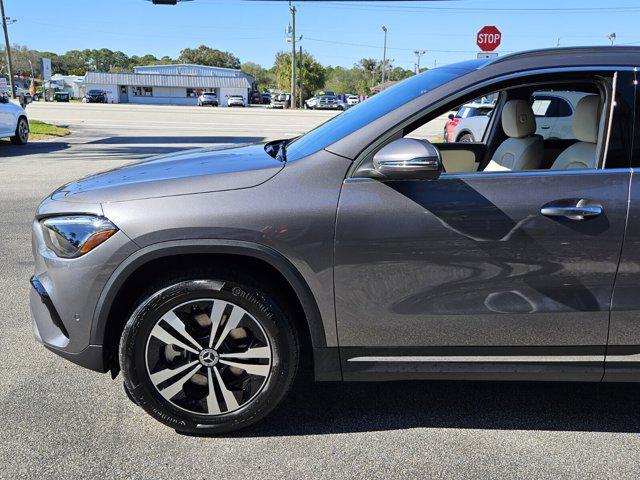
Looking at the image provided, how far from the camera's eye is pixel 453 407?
310 cm

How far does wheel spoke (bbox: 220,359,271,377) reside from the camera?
8.90 feet

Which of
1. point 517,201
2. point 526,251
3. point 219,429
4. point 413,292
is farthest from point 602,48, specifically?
point 219,429

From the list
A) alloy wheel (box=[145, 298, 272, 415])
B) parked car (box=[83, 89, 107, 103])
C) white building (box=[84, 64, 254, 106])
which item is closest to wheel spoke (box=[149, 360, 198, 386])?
Result: alloy wheel (box=[145, 298, 272, 415])

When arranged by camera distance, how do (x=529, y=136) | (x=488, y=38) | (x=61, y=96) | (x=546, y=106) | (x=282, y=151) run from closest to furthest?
1. (x=282, y=151)
2. (x=529, y=136)
3. (x=546, y=106)
4. (x=488, y=38)
5. (x=61, y=96)

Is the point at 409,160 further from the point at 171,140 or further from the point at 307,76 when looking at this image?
the point at 307,76

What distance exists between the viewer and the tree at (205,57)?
450 ft

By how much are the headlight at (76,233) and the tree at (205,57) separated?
141376 millimetres

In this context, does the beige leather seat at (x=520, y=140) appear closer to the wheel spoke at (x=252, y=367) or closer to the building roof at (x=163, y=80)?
the wheel spoke at (x=252, y=367)

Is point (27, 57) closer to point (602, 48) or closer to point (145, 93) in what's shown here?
point (145, 93)

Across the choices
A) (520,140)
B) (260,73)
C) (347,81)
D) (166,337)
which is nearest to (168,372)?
(166,337)

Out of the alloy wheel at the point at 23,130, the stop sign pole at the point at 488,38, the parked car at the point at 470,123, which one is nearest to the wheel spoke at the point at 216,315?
the parked car at the point at 470,123

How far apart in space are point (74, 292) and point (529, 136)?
284 cm

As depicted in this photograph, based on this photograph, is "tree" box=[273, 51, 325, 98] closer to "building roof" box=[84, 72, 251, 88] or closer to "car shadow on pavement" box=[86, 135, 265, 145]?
"building roof" box=[84, 72, 251, 88]

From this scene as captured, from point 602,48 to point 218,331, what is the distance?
90.3 inches
